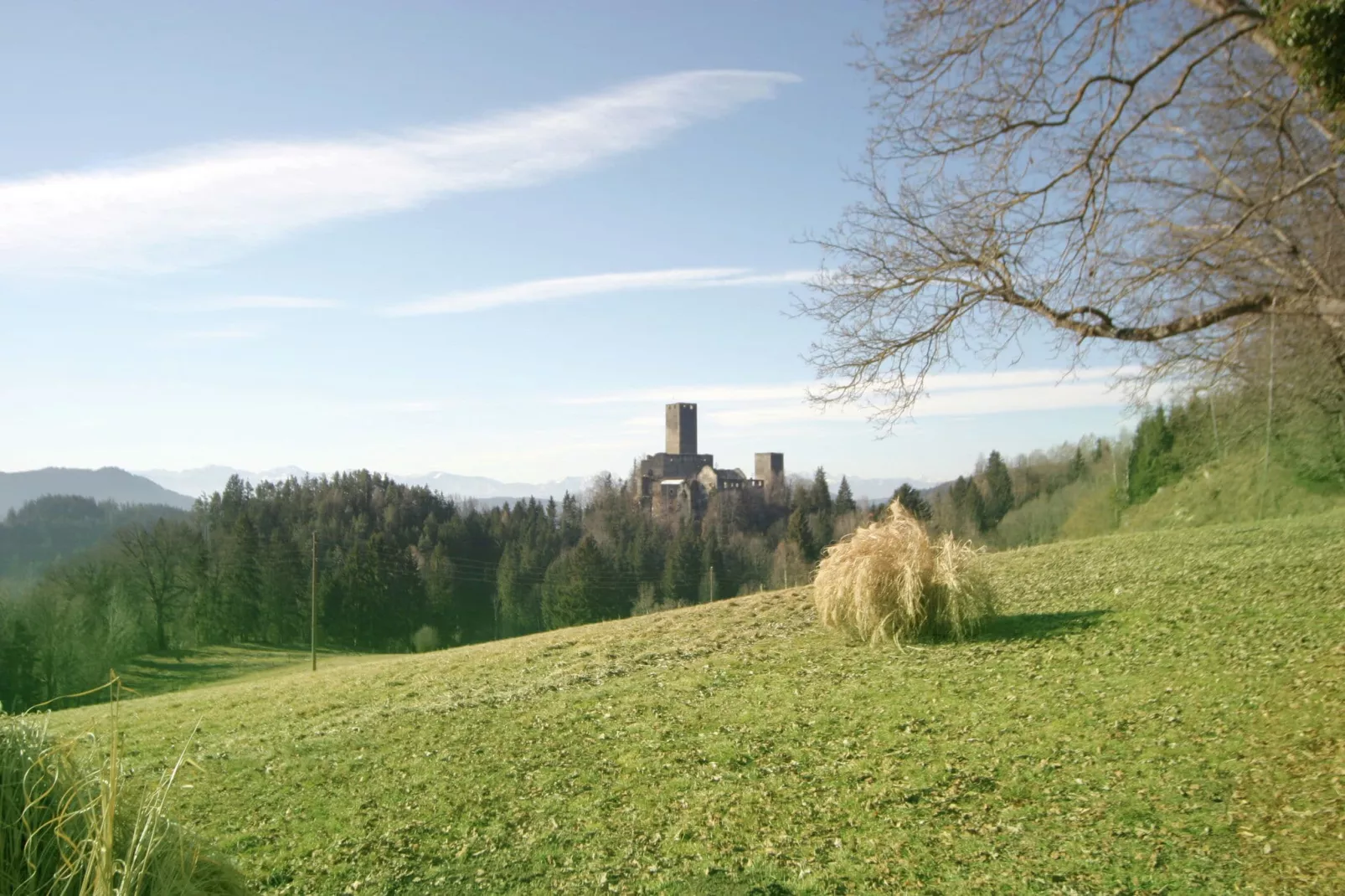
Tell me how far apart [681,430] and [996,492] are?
5853 centimetres

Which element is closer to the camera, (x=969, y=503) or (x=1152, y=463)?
(x=1152, y=463)

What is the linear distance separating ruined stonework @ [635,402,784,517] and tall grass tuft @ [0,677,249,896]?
82.6m

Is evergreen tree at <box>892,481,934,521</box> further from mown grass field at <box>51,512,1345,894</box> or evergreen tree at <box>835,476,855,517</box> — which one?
evergreen tree at <box>835,476,855,517</box>

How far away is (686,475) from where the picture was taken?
368 feet

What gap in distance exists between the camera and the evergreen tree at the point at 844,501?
238 ft

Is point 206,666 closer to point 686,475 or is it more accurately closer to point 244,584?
point 244,584

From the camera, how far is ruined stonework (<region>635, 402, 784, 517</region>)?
94562 mm

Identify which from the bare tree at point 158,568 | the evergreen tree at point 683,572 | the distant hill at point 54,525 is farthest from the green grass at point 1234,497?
the distant hill at point 54,525

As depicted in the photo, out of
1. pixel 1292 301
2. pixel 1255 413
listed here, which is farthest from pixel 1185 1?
pixel 1255 413

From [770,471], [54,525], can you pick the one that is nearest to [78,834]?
A: [770,471]

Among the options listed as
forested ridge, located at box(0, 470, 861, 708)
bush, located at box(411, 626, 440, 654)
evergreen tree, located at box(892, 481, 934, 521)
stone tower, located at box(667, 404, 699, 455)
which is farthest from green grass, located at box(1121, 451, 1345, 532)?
stone tower, located at box(667, 404, 699, 455)

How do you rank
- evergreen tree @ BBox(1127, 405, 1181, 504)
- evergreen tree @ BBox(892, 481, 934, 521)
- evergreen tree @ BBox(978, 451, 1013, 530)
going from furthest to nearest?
1. evergreen tree @ BBox(978, 451, 1013, 530)
2. evergreen tree @ BBox(1127, 405, 1181, 504)
3. evergreen tree @ BBox(892, 481, 934, 521)

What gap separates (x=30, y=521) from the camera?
102500 millimetres

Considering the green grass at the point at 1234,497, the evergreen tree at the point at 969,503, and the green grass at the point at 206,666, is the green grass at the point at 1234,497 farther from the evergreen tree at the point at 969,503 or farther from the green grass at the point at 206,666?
the green grass at the point at 206,666
